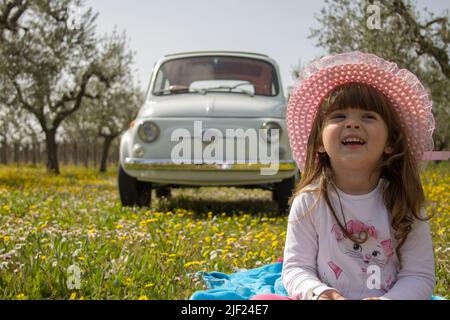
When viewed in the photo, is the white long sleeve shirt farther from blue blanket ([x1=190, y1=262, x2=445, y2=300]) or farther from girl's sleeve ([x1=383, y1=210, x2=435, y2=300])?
blue blanket ([x1=190, y1=262, x2=445, y2=300])

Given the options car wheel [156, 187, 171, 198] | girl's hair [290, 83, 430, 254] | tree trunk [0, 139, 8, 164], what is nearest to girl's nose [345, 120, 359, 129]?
girl's hair [290, 83, 430, 254]

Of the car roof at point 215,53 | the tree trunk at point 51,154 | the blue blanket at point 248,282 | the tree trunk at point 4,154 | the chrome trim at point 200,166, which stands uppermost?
the car roof at point 215,53

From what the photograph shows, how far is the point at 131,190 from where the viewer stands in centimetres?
582

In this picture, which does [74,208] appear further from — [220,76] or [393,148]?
[393,148]

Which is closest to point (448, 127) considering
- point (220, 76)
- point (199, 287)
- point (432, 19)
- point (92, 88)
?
point (432, 19)

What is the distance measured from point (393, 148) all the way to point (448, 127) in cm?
2222

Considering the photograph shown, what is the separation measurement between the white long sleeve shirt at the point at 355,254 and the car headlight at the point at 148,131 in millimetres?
3432

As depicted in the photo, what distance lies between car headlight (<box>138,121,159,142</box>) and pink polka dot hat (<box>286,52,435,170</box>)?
320 centimetres

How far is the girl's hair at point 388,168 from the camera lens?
2.03 m

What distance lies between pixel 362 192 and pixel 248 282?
93 centimetres

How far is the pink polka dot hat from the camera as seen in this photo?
2146 millimetres

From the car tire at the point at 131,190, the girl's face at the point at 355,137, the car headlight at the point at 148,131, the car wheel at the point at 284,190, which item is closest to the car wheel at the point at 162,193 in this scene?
the car tire at the point at 131,190

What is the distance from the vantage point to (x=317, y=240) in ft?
6.88

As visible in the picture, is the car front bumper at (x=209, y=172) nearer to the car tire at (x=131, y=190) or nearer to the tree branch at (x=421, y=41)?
the car tire at (x=131, y=190)
